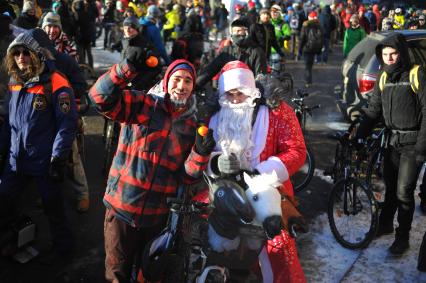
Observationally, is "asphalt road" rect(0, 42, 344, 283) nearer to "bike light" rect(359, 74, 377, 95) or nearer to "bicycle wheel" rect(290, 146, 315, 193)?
"bicycle wheel" rect(290, 146, 315, 193)

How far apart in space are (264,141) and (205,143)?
58cm

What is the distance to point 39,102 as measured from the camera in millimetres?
4039

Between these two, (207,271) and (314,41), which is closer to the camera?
(207,271)

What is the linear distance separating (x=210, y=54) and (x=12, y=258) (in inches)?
403

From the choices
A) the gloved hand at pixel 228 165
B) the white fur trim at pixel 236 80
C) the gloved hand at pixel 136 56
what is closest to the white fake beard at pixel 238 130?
the white fur trim at pixel 236 80

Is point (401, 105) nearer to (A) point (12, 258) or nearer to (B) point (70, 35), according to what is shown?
(A) point (12, 258)

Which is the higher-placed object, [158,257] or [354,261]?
[158,257]

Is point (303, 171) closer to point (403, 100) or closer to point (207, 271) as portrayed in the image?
point (403, 100)

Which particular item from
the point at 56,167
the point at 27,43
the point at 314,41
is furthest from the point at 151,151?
the point at 314,41

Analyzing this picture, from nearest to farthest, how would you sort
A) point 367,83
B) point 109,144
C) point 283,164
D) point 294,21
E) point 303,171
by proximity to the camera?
point 283,164 → point 109,144 → point 303,171 → point 367,83 → point 294,21

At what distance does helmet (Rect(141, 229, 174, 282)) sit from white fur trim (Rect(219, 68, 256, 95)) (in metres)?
1.04

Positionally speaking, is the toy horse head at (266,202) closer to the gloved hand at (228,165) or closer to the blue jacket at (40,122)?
the gloved hand at (228,165)

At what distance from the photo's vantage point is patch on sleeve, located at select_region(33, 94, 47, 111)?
403cm

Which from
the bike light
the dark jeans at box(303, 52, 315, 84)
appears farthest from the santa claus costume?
the dark jeans at box(303, 52, 315, 84)
